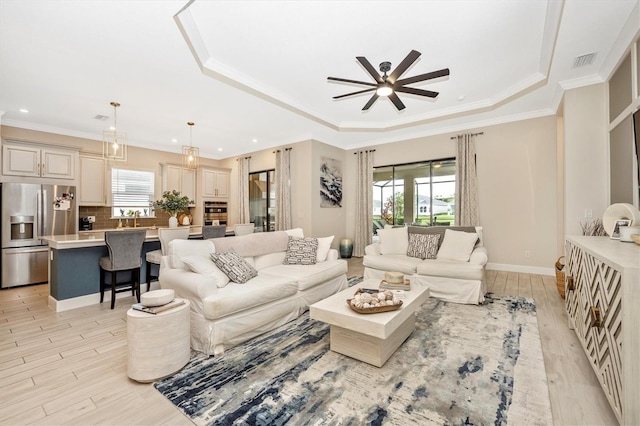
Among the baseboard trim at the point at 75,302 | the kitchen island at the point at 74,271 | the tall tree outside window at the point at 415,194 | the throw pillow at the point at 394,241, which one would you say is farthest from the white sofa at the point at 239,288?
the tall tree outside window at the point at 415,194

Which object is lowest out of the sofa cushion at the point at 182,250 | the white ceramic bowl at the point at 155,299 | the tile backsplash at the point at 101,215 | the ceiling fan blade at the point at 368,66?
the white ceramic bowl at the point at 155,299

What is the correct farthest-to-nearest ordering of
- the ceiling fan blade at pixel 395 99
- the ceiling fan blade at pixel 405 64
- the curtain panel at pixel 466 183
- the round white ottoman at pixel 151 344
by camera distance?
the curtain panel at pixel 466 183, the ceiling fan blade at pixel 395 99, the ceiling fan blade at pixel 405 64, the round white ottoman at pixel 151 344

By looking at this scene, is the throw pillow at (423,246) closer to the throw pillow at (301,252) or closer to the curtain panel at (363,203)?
the throw pillow at (301,252)

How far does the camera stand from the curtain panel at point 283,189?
6777 millimetres

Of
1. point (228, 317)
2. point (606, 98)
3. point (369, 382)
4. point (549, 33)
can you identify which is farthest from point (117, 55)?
point (606, 98)


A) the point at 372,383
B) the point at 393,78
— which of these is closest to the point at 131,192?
the point at 393,78

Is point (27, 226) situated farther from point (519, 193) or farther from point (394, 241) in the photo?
point (519, 193)

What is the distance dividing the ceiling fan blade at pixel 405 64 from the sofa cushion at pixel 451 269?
8.00 ft

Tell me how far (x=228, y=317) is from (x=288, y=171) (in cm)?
472

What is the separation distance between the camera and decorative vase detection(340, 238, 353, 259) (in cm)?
707

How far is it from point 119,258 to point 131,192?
12.5 ft

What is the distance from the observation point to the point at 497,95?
4.54m

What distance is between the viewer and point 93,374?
215cm

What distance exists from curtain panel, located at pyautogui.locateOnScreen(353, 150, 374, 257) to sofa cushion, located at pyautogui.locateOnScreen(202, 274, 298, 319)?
424 centimetres
